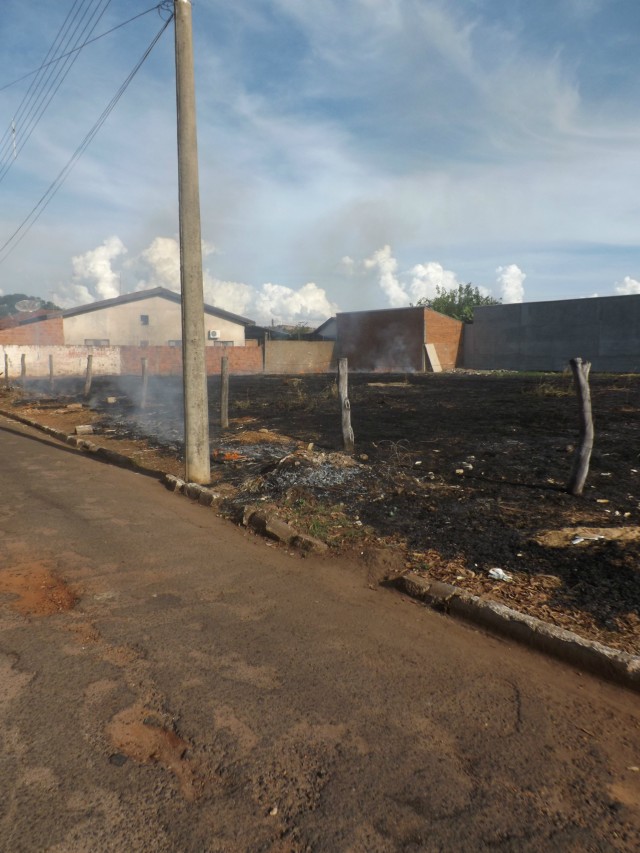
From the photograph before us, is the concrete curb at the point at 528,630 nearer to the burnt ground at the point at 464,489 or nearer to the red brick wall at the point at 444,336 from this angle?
the burnt ground at the point at 464,489

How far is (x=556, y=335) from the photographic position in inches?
1266

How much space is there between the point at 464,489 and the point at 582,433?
1351 millimetres

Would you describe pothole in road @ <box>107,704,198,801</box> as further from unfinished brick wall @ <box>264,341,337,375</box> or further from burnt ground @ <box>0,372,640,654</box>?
unfinished brick wall @ <box>264,341,337,375</box>

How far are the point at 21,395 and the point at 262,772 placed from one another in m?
22.5

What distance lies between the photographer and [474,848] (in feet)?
6.29

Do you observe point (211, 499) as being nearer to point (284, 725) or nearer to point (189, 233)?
point (189, 233)

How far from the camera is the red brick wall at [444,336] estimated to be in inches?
1374

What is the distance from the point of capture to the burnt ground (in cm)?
410

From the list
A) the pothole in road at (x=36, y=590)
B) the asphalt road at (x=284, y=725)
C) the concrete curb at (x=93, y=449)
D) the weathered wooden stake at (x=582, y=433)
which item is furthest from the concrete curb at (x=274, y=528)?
the weathered wooden stake at (x=582, y=433)

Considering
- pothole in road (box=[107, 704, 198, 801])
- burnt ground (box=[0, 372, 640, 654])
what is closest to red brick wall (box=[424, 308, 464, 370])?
burnt ground (box=[0, 372, 640, 654])

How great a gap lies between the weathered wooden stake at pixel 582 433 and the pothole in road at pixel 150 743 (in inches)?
188

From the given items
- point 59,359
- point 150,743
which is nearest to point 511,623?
point 150,743

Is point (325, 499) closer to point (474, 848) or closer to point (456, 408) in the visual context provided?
point (474, 848)

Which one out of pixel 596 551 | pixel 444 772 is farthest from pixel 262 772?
pixel 596 551
